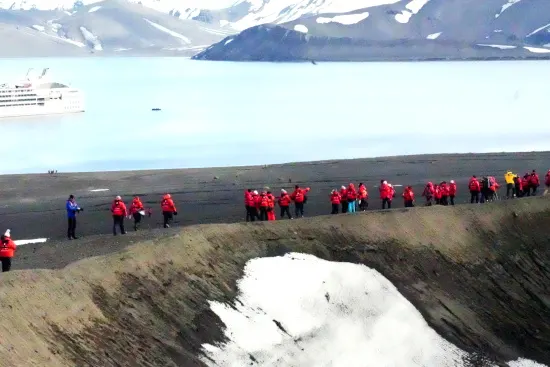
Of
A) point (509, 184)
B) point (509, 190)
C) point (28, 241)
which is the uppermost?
point (509, 184)

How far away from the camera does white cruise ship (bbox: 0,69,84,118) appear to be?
144125mm

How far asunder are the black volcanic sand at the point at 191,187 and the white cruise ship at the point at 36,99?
9214 centimetres

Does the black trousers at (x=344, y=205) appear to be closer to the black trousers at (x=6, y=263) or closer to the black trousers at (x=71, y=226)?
the black trousers at (x=71, y=226)

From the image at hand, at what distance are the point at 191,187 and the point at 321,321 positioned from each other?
80.4 ft

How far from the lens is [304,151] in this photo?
294 ft

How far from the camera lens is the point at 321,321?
25.6 m

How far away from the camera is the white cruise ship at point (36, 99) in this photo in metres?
144

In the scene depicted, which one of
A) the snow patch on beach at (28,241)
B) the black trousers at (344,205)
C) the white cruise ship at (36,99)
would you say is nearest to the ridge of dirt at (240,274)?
the snow patch on beach at (28,241)

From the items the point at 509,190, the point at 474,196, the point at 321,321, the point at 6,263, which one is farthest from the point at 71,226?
the point at 509,190

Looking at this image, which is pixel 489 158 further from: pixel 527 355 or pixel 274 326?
pixel 274 326

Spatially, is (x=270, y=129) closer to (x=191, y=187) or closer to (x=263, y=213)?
(x=191, y=187)

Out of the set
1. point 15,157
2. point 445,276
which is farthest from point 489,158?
point 15,157

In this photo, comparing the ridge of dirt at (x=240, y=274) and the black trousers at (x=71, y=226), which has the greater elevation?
the black trousers at (x=71, y=226)

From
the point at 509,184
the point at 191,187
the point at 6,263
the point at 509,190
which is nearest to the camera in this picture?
the point at 6,263
